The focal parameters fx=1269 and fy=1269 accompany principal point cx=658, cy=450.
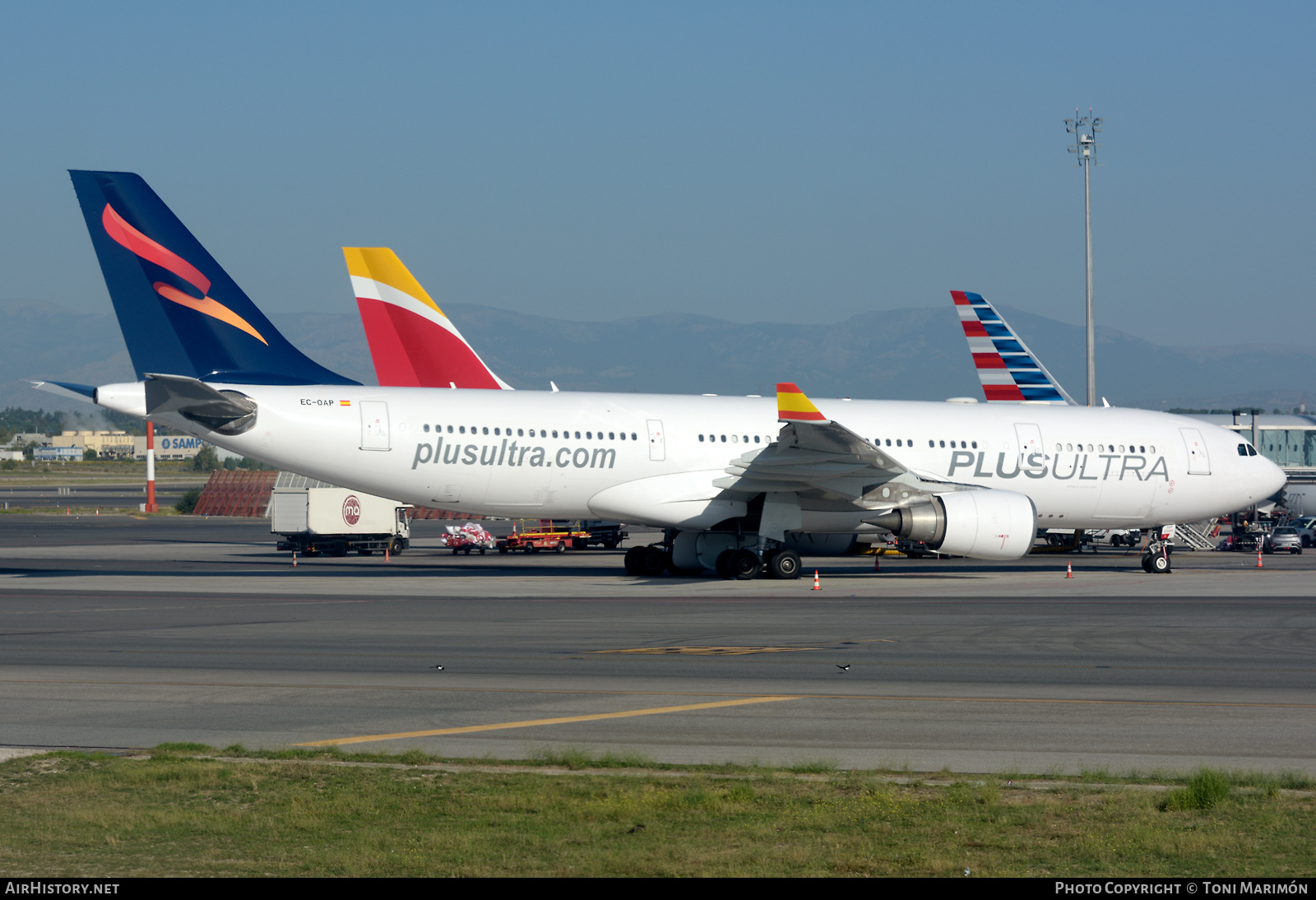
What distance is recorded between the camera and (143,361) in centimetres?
2656

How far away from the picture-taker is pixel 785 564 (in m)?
28.3

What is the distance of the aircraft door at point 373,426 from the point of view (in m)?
26.6

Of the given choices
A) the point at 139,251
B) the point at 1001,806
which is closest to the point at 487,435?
the point at 139,251

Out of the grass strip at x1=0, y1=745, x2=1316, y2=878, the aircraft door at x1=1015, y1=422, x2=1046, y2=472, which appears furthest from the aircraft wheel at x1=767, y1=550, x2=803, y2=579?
the grass strip at x1=0, y1=745, x2=1316, y2=878

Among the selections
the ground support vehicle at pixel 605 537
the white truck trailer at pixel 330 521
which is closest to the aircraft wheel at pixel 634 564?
the white truck trailer at pixel 330 521

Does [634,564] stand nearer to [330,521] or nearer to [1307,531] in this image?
[330,521]

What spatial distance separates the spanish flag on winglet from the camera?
2536 centimetres

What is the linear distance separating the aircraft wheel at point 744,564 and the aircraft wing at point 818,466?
4.58 ft

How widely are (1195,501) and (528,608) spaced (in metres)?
19.0

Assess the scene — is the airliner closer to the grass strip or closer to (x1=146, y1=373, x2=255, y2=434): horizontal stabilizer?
(x1=146, y1=373, x2=255, y2=434): horizontal stabilizer

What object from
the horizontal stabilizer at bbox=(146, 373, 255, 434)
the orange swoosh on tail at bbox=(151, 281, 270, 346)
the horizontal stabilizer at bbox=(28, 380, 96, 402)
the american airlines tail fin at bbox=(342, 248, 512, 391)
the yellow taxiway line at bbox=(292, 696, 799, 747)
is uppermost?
the american airlines tail fin at bbox=(342, 248, 512, 391)

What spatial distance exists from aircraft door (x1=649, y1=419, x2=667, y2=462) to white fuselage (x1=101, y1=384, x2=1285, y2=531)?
40mm

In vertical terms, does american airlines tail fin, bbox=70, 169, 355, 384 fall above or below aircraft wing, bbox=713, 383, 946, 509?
above

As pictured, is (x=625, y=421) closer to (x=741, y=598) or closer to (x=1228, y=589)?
(x=741, y=598)
